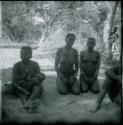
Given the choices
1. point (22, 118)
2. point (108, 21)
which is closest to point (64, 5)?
point (108, 21)

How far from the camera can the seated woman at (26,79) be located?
471cm

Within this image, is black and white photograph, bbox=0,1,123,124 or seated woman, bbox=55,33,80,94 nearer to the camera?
black and white photograph, bbox=0,1,123,124

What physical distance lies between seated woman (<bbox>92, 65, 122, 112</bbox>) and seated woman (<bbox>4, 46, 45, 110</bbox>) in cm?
119

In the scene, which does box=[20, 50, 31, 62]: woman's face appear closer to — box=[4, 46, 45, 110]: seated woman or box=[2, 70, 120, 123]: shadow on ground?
box=[4, 46, 45, 110]: seated woman

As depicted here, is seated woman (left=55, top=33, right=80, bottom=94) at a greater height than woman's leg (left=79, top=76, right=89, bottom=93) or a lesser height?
greater

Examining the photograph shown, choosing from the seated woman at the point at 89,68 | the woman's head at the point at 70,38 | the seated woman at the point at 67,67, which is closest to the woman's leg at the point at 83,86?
the seated woman at the point at 89,68

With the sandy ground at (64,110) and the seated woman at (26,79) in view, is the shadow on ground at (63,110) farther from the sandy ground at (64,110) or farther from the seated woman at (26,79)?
the seated woman at (26,79)

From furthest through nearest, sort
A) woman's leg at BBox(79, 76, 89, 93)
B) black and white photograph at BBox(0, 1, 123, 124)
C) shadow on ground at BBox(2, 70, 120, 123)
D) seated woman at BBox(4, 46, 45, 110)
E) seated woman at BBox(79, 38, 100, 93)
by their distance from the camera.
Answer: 1. seated woman at BBox(79, 38, 100, 93)
2. woman's leg at BBox(79, 76, 89, 93)
3. seated woman at BBox(4, 46, 45, 110)
4. black and white photograph at BBox(0, 1, 123, 124)
5. shadow on ground at BBox(2, 70, 120, 123)

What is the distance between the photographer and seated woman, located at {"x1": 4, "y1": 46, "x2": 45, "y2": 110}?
15.4 feet

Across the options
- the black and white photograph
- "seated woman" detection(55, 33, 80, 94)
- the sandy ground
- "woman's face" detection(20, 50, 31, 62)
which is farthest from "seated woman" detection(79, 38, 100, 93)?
"woman's face" detection(20, 50, 31, 62)

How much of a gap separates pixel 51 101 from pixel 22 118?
3.33ft

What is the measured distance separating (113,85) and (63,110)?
1.01m

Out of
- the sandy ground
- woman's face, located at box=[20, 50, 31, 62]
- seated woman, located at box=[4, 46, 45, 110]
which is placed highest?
woman's face, located at box=[20, 50, 31, 62]

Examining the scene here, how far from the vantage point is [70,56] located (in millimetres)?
5754
